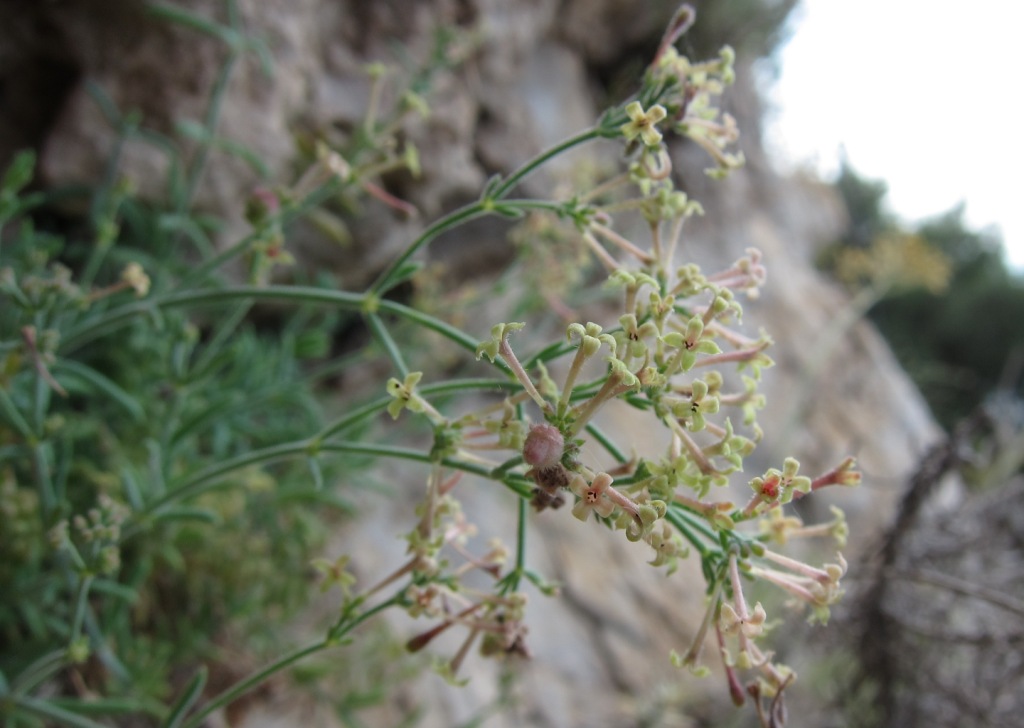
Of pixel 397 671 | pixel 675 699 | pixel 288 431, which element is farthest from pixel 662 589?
pixel 288 431

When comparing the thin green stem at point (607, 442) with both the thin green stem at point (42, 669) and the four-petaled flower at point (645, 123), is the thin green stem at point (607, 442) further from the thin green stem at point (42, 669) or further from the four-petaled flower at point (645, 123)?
the thin green stem at point (42, 669)

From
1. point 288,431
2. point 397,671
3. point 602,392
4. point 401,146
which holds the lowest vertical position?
point 602,392

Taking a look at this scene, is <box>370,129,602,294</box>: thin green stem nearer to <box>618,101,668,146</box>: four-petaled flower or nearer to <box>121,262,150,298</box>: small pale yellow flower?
<box>618,101,668,146</box>: four-petaled flower

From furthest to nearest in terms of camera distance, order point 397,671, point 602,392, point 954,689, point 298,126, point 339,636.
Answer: point 298,126 < point 397,671 < point 954,689 < point 339,636 < point 602,392

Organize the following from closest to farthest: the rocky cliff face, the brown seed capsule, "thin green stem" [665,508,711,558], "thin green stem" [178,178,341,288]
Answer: the brown seed capsule, "thin green stem" [665,508,711,558], "thin green stem" [178,178,341,288], the rocky cliff face

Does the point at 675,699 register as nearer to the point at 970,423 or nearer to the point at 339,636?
the point at 970,423

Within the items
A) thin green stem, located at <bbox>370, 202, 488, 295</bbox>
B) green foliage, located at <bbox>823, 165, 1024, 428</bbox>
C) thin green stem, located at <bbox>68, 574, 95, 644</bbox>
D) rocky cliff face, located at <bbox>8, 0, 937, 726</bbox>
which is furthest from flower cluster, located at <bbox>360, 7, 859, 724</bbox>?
green foliage, located at <bbox>823, 165, 1024, 428</bbox>

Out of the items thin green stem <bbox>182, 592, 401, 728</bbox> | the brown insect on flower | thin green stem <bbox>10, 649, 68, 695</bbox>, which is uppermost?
thin green stem <bbox>10, 649, 68, 695</bbox>
